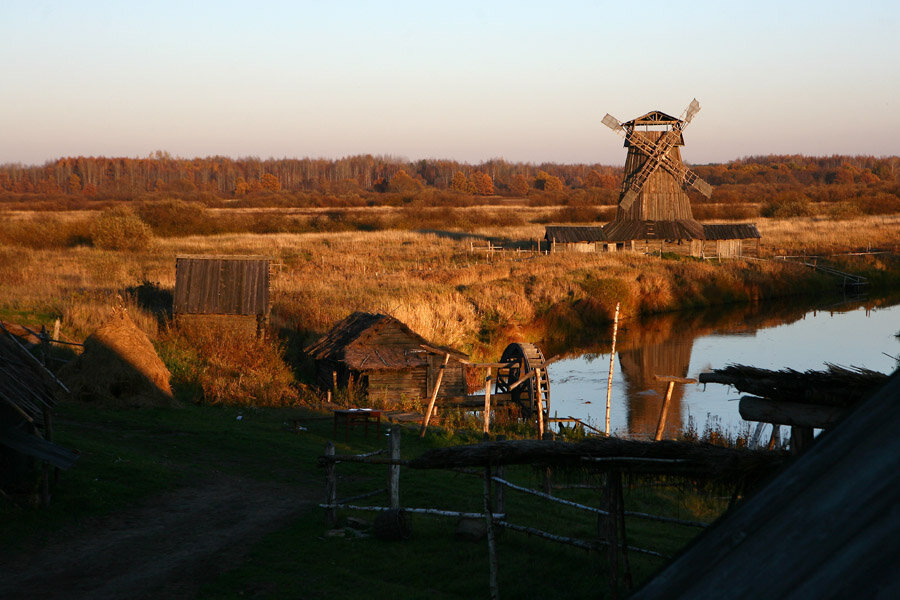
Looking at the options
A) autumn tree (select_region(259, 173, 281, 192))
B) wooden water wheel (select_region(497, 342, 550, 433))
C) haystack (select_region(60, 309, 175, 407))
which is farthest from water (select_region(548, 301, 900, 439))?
autumn tree (select_region(259, 173, 281, 192))

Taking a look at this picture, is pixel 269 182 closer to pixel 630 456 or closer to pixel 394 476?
pixel 394 476

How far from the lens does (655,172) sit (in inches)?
2344

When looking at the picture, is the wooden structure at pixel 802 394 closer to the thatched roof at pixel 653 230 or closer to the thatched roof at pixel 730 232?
the thatched roof at pixel 653 230

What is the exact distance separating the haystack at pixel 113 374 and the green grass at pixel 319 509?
0.48m

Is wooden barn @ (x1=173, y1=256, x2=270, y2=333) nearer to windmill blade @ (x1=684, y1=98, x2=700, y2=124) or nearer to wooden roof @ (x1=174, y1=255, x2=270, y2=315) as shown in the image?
wooden roof @ (x1=174, y1=255, x2=270, y2=315)

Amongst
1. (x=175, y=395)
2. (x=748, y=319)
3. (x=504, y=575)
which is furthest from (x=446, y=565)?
(x=748, y=319)

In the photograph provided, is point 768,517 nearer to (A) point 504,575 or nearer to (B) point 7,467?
(A) point 504,575

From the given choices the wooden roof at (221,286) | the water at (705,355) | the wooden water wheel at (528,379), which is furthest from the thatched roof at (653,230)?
the wooden roof at (221,286)

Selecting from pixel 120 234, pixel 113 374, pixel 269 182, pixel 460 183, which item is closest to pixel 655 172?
pixel 120 234

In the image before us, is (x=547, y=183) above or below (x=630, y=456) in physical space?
above

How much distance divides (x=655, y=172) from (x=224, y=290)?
126 feet

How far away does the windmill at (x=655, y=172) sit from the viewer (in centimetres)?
5941

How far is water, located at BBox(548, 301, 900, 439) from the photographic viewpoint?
25406 millimetres

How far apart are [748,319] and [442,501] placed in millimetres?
31552
